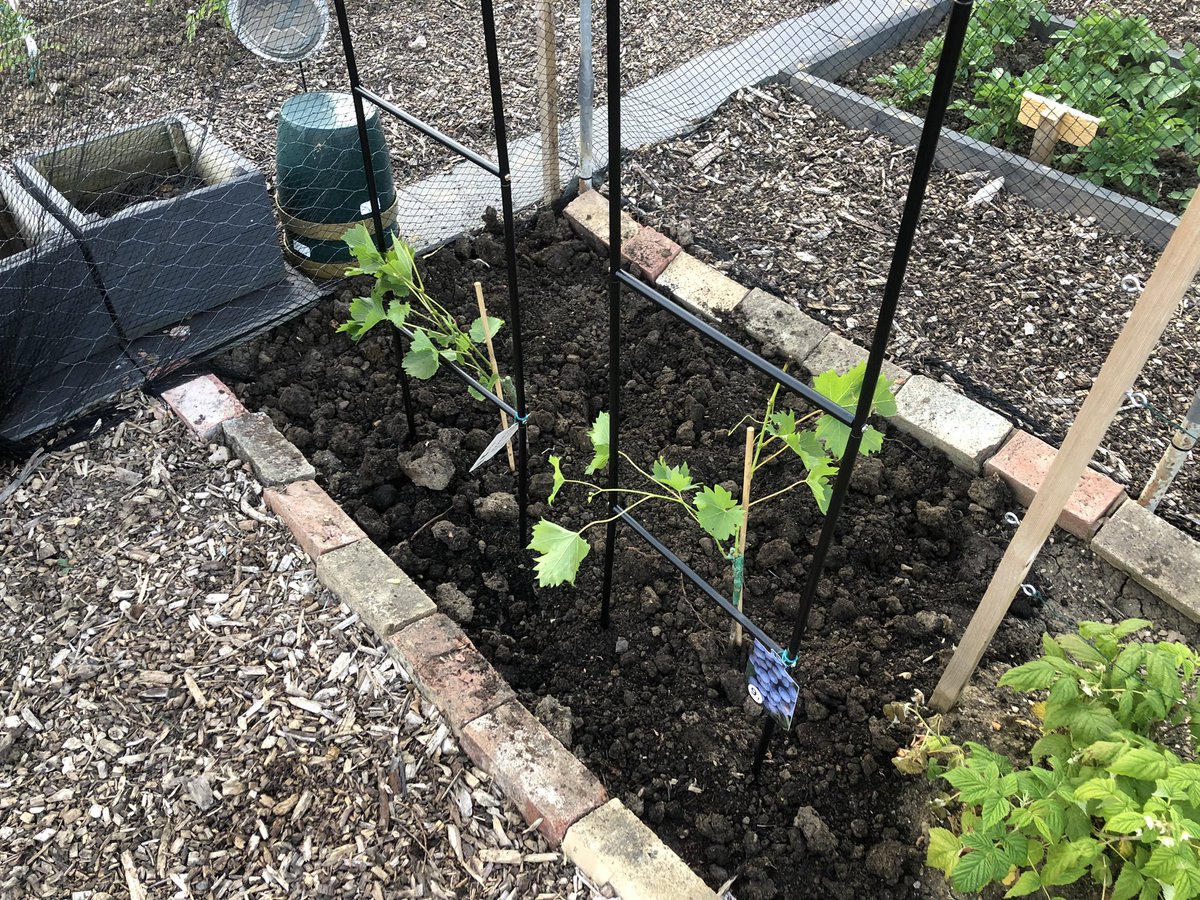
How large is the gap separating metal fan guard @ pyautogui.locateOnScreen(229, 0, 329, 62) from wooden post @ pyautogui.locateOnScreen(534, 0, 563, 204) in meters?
1.43

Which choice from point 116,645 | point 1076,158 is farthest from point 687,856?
point 1076,158

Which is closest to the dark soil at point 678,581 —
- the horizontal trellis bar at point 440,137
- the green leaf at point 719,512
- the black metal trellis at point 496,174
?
the black metal trellis at point 496,174

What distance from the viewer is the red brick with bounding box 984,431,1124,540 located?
8.39 ft

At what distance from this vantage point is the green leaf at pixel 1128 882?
1.57 metres

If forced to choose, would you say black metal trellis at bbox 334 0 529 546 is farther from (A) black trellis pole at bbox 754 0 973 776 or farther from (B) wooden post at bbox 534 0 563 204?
Result: (A) black trellis pole at bbox 754 0 973 776

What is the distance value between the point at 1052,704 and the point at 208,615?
1995mm

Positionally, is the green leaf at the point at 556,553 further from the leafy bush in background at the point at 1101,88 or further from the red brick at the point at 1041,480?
the leafy bush in background at the point at 1101,88

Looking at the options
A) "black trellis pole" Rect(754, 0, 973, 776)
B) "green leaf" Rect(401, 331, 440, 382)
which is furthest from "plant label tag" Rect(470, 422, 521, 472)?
"black trellis pole" Rect(754, 0, 973, 776)

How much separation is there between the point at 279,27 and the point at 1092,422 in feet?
13.7

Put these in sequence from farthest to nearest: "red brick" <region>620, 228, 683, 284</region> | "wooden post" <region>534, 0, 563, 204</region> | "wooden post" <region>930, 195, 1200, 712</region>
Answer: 1. "red brick" <region>620, 228, 683, 284</region>
2. "wooden post" <region>534, 0, 563, 204</region>
3. "wooden post" <region>930, 195, 1200, 712</region>

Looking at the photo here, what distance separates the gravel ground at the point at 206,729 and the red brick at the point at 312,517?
0.05 metres

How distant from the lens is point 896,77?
4.46 m

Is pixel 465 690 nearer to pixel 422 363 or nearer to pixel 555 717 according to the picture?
pixel 555 717

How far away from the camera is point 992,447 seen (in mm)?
2738
